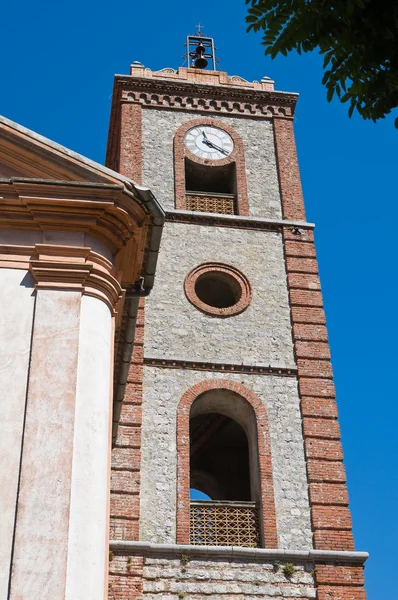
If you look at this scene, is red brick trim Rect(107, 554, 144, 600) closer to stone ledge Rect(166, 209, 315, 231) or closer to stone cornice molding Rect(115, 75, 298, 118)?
stone ledge Rect(166, 209, 315, 231)

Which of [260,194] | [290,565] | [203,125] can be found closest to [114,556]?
[290,565]

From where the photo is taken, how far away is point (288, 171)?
22.8m

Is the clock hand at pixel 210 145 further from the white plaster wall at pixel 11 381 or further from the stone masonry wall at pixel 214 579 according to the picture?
the white plaster wall at pixel 11 381

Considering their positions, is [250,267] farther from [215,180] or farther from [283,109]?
[283,109]

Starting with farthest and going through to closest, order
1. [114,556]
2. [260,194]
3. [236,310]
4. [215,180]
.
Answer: [215,180] < [260,194] < [236,310] < [114,556]

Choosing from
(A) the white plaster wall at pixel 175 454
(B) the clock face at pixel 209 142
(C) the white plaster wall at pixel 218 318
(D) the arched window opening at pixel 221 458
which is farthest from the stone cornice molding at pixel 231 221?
(D) the arched window opening at pixel 221 458

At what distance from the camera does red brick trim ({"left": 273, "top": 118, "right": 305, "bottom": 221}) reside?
2208 cm

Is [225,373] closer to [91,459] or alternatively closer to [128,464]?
[128,464]

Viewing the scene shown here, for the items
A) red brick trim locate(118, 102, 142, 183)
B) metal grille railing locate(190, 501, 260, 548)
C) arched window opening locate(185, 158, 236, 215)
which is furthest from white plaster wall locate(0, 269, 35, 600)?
arched window opening locate(185, 158, 236, 215)

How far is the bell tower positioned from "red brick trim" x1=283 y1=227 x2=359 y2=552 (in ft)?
0.09

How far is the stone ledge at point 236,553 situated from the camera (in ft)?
52.3

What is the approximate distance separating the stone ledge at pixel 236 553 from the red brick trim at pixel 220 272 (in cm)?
514

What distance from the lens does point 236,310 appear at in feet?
64.7

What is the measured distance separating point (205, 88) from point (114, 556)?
12.5m
